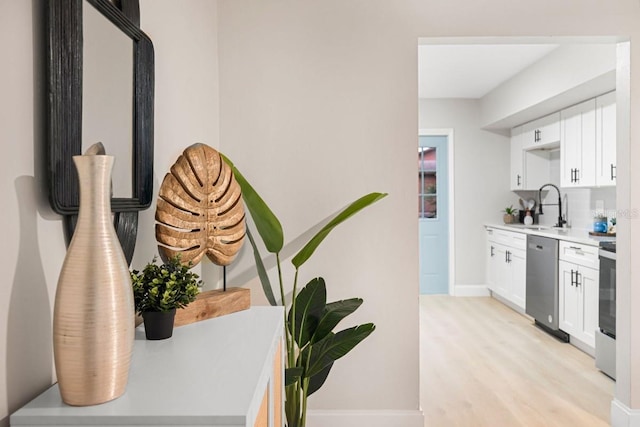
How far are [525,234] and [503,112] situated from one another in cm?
146

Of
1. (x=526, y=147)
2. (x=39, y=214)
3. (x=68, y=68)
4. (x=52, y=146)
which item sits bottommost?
(x=39, y=214)

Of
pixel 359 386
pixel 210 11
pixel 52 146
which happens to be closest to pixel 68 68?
pixel 52 146

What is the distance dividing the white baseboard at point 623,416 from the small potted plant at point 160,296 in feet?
8.20

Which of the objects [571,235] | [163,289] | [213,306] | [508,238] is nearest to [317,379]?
[213,306]

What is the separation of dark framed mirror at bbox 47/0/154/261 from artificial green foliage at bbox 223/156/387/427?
1.79ft

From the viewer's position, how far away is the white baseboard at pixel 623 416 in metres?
2.63

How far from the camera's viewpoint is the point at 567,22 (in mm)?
2621

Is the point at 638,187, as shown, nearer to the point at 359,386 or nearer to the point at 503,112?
the point at 359,386

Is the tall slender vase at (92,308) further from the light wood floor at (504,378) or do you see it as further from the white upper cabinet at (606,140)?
the white upper cabinet at (606,140)

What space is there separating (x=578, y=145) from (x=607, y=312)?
1.78 metres

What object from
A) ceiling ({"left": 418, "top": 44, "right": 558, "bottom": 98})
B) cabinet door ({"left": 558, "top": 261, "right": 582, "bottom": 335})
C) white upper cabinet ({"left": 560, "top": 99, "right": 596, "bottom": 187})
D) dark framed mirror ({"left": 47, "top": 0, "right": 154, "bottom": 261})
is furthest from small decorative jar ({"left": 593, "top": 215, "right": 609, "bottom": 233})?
dark framed mirror ({"left": 47, "top": 0, "right": 154, "bottom": 261})

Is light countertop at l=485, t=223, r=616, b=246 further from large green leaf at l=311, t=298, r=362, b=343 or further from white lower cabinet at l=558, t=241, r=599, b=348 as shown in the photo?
large green leaf at l=311, t=298, r=362, b=343

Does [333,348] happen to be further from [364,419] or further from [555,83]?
[555,83]

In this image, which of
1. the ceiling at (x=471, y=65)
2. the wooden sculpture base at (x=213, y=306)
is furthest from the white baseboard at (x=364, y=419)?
the ceiling at (x=471, y=65)
